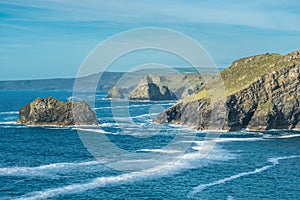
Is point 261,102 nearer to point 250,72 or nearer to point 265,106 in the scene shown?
point 265,106

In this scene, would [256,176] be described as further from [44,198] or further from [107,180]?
[44,198]

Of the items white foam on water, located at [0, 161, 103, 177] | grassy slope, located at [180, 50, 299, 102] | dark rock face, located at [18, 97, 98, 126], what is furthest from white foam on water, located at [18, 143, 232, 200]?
dark rock face, located at [18, 97, 98, 126]

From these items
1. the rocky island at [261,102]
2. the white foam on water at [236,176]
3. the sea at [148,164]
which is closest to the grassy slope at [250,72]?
the rocky island at [261,102]

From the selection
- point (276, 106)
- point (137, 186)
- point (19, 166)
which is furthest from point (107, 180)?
point (276, 106)

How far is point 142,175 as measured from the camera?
91062 millimetres

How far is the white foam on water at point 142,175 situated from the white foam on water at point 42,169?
11353 millimetres

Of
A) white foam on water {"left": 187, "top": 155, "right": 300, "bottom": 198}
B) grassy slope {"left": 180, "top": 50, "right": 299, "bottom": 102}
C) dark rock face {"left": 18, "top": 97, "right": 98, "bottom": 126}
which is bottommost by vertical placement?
white foam on water {"left": 187, "top": 155, "right": 300, "bottom": 198}

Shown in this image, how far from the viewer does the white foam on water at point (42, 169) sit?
9225 centimetres

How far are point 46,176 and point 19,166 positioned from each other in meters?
13.4

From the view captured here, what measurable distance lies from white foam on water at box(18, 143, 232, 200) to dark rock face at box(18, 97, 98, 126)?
69877 mm

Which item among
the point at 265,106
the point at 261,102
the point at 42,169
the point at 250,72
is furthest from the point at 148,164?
the point at 250,72

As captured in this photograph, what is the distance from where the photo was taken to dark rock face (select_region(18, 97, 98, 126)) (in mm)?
172125

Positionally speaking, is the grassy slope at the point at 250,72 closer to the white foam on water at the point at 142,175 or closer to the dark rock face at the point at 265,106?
the dark rock face at the point at 265,106

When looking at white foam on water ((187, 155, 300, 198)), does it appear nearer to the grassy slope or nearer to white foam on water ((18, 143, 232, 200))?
white foam on water ((18, 143, 232, 200))
